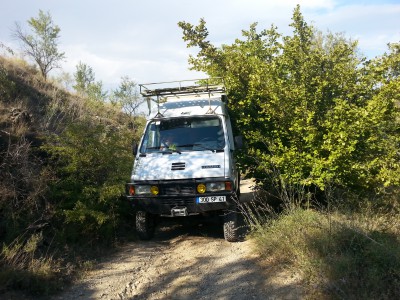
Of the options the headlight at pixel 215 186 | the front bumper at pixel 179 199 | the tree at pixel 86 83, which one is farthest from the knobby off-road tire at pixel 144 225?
the tree at pixel 86 83

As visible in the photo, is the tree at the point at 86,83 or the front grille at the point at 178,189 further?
the tree at the point at 86,83

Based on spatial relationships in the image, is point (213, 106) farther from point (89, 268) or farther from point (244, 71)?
point (89, 268)

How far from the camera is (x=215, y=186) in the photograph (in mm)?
5832

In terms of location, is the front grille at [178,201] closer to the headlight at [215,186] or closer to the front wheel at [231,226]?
the headlight at [215,186]

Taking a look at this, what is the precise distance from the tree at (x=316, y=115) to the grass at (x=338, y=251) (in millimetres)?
826

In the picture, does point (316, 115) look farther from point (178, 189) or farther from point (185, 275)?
point (185, 275)

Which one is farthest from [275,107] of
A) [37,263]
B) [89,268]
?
[37,263]

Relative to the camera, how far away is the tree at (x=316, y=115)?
6172mm

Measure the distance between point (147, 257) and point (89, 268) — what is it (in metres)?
0.89

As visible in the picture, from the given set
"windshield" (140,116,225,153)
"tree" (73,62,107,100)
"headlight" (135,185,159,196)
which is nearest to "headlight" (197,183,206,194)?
"headlight" (135,185,159,196)

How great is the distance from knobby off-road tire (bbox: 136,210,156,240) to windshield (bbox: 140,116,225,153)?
114 cm

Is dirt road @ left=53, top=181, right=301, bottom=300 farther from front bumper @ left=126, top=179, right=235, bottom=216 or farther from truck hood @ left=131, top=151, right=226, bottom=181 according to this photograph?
truck hood @ left=131, top=151, right=226, bottom=181

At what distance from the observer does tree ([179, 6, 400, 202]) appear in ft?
20.2

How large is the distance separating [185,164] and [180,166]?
9 centimetres
